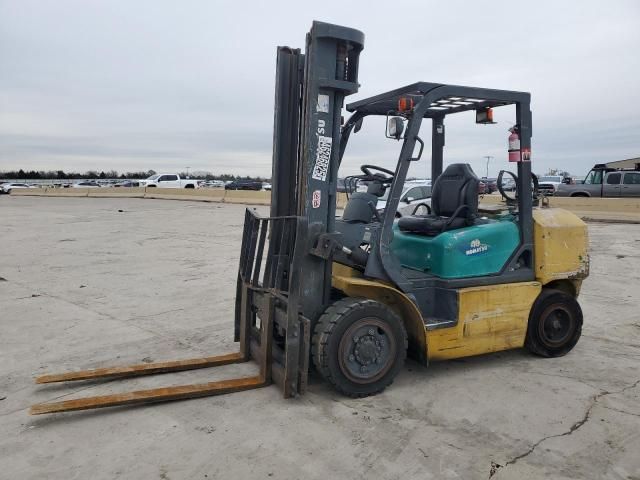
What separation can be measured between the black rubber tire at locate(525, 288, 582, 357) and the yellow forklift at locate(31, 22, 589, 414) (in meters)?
0.01

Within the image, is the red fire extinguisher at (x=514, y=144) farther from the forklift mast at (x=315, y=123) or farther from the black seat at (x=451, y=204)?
the forklift mast at (x=315, y=123)

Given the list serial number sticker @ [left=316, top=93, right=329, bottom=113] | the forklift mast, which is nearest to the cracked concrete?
the forklift mast

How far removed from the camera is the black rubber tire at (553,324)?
5.42 metres

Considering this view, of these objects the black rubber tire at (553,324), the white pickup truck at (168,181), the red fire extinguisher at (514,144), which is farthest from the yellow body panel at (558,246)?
the white pickup truck at (168,181)

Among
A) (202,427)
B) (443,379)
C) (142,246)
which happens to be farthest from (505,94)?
(142,246)

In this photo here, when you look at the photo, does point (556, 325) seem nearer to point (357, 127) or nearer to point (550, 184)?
point (357, 127)

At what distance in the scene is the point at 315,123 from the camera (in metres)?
4.50

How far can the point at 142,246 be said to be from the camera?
44.3 feet

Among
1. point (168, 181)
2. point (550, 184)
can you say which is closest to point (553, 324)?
point (550, 184)

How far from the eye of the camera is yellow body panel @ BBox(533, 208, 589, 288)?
541 centimetres

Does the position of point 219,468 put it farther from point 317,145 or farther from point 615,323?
point 615,323

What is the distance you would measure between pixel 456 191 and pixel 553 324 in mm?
1669

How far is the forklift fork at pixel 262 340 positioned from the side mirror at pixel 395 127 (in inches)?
42.7

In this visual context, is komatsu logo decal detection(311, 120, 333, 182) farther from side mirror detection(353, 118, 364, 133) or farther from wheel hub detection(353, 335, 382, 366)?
wheel hub detection(353, 335, 382, 366)
